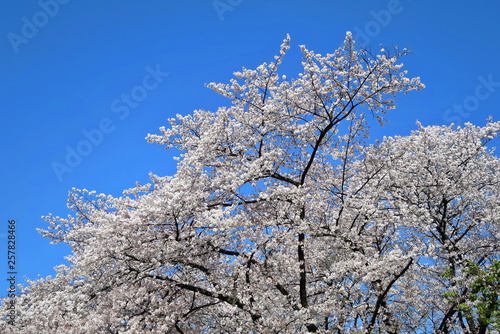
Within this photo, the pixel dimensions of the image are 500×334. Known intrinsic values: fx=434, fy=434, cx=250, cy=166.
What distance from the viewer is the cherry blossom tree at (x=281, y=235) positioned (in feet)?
31.1

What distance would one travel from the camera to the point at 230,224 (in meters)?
9.01

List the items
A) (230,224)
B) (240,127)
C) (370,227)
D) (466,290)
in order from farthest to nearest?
(370,227), (466,290), (240,127), (230,224)

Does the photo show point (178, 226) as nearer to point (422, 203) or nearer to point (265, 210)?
point (265, 210)

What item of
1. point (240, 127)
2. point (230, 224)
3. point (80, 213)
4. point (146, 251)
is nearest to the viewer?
point (230, 224)

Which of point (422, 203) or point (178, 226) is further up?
point (422, 203)

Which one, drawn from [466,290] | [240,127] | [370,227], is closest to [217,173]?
[240,127]

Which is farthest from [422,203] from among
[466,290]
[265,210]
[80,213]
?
[80,213]

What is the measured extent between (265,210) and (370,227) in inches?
159

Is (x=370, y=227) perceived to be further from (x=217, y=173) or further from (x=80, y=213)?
(x=80, y=213)

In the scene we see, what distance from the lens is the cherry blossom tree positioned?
9.48 meters

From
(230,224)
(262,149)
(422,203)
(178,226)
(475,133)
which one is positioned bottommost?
(230,224)

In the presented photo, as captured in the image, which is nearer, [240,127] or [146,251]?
[146,251]

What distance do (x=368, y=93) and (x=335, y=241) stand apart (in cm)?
400

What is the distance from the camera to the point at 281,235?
9.73 meters
